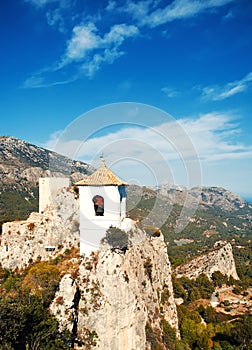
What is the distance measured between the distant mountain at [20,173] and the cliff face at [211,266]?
103 feet

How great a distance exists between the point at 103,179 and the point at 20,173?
73385 mm

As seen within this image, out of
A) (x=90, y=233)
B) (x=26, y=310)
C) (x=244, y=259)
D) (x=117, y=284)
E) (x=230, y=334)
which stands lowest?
(x=230, y=334)

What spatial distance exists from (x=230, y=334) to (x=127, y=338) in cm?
2326

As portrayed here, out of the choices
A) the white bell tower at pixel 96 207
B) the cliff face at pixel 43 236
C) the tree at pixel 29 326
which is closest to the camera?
the tree at pixel 29 326

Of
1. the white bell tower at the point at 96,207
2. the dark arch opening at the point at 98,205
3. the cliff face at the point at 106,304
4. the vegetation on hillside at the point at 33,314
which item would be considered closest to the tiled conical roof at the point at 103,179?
the white bell tower at the point at 96,207

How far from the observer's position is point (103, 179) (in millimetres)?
20547

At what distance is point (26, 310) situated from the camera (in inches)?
679

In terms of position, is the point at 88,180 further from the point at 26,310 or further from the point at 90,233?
the point at 26,310

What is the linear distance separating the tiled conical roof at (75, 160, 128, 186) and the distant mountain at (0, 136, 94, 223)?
42735 millimetres

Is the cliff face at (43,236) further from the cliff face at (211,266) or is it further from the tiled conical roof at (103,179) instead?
the cliff face at (211,266)

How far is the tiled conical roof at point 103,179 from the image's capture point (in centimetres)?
2022

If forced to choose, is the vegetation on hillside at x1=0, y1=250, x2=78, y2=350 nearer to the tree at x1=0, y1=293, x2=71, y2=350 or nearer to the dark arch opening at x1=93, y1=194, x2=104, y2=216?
the tree at x1=0, y1=293, x2=71, y2=350

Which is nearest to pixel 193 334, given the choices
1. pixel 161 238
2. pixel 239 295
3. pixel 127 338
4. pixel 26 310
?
pixel 161 238

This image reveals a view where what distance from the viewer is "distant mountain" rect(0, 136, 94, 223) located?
71.9 m
